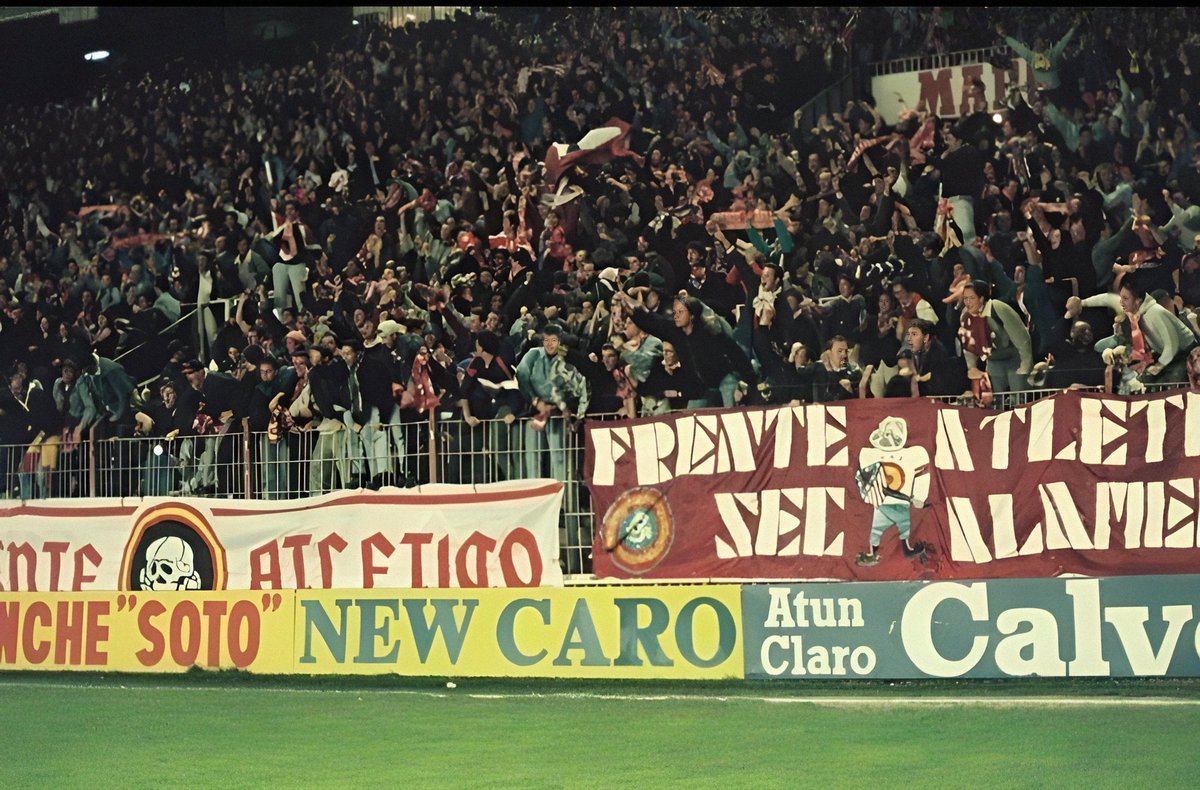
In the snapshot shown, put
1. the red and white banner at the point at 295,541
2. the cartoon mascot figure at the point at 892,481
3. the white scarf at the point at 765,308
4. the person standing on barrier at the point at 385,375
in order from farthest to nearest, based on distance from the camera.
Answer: the person standing on barrier at the point at 385,375 < the white scarf at the point at 765,308 < the red and white banner at the point at 295,541 < the cartoon mascot figure at the point at 892,481

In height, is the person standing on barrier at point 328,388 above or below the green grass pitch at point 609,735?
above

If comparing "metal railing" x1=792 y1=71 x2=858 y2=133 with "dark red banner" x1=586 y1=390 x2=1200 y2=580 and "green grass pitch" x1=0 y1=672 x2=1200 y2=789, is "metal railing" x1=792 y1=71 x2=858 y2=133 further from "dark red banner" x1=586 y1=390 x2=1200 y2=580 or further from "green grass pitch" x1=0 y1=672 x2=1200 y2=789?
"green grass pitch" x1=0 y1=672 x2=1200 y2=789

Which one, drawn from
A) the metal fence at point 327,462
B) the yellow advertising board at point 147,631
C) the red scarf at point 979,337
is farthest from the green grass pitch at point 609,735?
the red scarf at point 979,337

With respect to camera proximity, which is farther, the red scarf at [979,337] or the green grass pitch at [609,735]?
the red scarf at [979,337]

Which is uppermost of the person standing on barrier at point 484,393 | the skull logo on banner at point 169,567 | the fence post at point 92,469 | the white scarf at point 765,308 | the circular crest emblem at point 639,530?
the white scarf at point 765,308

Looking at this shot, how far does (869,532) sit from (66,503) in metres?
7.59

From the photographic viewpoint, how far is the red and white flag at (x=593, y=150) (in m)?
17.3

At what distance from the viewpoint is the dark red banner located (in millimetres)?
10789

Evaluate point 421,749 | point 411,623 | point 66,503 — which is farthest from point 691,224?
point 421,749

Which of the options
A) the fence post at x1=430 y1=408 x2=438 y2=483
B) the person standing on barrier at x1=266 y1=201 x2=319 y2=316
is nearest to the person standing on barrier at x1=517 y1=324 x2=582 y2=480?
the fence post at x1=430 y1=408 x2=438 y2=483

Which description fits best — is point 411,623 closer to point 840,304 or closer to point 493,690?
point 493,690

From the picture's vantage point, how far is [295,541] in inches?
524

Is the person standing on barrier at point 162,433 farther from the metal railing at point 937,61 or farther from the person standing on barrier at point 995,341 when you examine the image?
the metal railing at point 937,61

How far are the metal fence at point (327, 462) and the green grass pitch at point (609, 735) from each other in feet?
6.68
